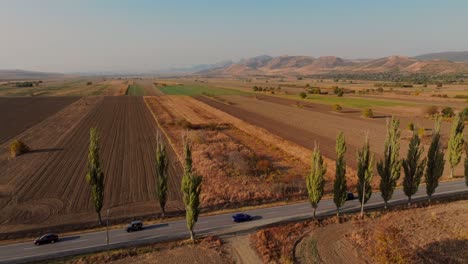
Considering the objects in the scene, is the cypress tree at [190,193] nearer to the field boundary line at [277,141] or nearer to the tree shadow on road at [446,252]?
the tree shadow on road at [446,252]

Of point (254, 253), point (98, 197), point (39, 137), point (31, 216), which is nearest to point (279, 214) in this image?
point (254, 253)

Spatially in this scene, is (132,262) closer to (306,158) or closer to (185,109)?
(306,158)

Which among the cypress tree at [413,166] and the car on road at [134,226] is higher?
the cypress tree at [413,166]

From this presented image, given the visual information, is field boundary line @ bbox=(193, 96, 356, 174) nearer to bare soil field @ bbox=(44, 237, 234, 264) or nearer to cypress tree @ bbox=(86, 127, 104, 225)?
bare soil field @ bbox=(44, 237, 234, 264)

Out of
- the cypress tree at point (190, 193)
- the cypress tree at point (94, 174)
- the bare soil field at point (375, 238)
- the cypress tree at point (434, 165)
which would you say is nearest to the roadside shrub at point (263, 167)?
the bare soil field at point (375, 238)

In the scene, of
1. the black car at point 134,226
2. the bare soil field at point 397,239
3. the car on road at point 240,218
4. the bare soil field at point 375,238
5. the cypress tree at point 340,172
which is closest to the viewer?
the bare soil field at point 397,239

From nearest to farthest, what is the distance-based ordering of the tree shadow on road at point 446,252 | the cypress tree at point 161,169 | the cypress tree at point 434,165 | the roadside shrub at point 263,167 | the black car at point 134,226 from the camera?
the tree shadow on road at point 446,252, the black car at point 134,226, the cypress tree at point 161,169, the cypress tree at point 434,165, the roadside shrub at point 263,167

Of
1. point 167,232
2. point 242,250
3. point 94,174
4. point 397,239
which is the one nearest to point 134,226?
point 167,232
